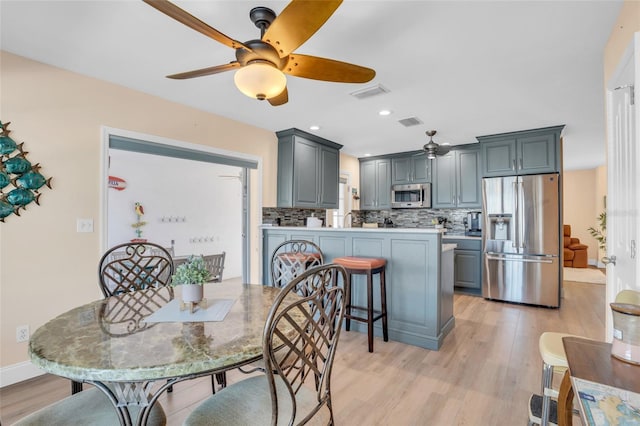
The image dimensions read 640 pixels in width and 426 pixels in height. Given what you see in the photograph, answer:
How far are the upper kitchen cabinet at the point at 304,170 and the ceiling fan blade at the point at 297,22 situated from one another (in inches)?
105

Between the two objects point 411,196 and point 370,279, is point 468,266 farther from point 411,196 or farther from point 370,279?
point 370,279

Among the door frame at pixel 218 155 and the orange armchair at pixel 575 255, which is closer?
the door frame at pixel 218 155

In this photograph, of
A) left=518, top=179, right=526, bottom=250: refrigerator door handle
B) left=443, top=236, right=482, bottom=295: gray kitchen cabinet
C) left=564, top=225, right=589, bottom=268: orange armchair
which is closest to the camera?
left=518, top=179, right=526, bottom=250: refrigerator door handle

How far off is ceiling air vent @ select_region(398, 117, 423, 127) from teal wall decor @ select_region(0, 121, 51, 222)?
368 cm

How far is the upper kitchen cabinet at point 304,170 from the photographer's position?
4254 millimetres

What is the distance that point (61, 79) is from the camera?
8.17ft

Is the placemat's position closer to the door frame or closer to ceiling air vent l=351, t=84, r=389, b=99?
the door frame

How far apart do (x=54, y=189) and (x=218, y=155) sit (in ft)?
5.30

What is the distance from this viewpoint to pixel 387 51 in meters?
2.21

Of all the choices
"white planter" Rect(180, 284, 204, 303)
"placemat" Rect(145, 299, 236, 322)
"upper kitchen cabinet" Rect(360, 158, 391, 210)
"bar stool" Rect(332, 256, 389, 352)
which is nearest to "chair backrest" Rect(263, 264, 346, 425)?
"placemat" Rect(145, 299, 236, 322)

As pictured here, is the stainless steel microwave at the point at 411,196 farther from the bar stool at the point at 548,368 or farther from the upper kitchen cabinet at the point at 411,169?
the bar stool at the point at 548,368

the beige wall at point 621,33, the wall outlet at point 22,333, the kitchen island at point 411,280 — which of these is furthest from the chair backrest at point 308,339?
the wall outlet at point 22,333

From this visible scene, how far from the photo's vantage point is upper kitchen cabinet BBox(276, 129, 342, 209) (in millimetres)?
4254

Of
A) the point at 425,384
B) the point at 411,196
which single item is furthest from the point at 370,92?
the point at 411,196
